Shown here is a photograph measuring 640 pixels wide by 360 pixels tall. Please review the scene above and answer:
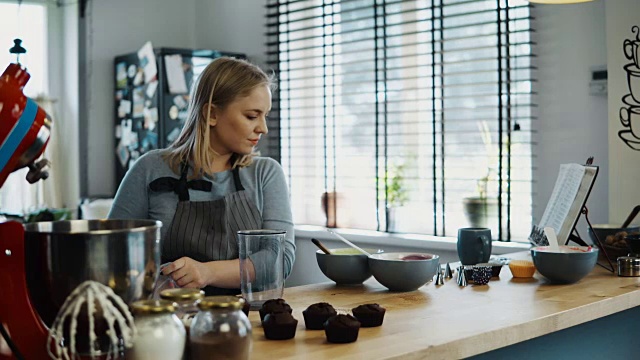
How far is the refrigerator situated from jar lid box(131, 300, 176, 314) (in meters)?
4.42

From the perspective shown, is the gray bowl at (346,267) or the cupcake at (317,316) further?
the gray bowl at (346,267)

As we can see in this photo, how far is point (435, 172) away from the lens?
4.67 m

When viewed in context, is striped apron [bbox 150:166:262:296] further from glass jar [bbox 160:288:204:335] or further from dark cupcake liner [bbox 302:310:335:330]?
glass jar [bbox 160:288:204:335]

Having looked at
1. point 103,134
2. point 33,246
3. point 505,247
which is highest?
point 103,134

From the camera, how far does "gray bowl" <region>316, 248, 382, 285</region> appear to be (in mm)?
2301

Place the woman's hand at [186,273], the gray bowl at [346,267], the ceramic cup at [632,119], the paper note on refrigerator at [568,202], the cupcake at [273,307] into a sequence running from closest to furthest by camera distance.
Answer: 1. the cupcake at [273,307]
2. the woman's hand at [186,273]
3. the gray bowl at [346,267]
4. the paper note on refrigerator at [568,202]
5. the ceramic cup at [632,119]

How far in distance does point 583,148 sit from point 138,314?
317 centimetres

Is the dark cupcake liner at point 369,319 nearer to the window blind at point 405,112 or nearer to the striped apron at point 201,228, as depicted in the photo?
the striped apron at point 201,228

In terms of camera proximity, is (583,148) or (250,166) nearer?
(250,166)

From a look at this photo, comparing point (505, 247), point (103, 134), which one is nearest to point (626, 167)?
point (505, 247)

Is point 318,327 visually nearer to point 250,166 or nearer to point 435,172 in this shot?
point 250,166

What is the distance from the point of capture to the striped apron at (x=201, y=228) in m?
2.53

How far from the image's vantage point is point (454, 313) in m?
1.92

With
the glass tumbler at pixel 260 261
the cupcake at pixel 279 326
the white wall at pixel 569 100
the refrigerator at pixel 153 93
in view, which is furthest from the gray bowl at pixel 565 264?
the refrigerator at pixel 153 93
